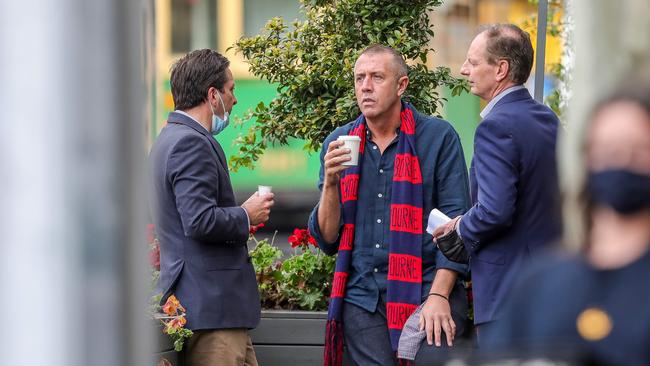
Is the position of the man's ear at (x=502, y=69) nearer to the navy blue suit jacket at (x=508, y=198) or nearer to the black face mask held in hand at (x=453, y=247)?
the navy blue suit jacket at (x=508, y=198)

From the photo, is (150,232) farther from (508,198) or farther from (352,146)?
(508,198)

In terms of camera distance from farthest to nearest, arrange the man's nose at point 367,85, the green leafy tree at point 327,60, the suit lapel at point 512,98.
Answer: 1. the green leafy tree at point 327,60
2. the man's nose at point 367,85
3. the suit lapel at point 512,98

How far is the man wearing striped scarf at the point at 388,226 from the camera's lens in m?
4.80

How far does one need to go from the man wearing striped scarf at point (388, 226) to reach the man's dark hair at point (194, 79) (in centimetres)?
59

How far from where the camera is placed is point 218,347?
4871 mm

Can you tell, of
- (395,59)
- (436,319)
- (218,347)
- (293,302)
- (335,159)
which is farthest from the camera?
(293,302)

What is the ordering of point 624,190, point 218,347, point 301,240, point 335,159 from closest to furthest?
point 624,190 < point 335,159 < point 218,347 < point 301,240

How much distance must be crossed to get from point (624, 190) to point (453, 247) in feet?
9.98

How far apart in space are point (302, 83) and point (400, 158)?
1.86 metres

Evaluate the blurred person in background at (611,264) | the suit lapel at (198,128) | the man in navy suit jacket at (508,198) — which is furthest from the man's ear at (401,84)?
the blurred person in background at (611,264)

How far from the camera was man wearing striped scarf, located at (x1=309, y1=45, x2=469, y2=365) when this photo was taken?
4.80 metres

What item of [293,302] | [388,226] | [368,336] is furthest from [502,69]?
[293,302]

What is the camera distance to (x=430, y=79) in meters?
6.51

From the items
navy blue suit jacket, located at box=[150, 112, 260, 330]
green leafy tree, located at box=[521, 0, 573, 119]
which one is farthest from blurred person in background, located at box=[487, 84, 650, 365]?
green leafy tree, located at box=[521, 0, 573, 119]
